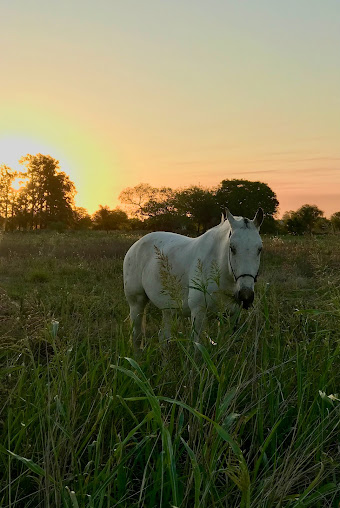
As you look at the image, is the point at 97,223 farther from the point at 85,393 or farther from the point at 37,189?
the point at 85,393

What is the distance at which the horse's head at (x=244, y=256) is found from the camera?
159 inches

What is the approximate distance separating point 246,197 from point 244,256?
60.1 meters

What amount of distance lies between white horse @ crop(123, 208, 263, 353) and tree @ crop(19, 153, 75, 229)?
5637cm

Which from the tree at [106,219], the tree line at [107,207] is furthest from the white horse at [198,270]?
the tree at [106,219]

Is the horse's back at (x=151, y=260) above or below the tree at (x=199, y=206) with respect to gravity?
below

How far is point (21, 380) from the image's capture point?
2.35m

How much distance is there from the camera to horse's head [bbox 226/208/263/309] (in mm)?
4039

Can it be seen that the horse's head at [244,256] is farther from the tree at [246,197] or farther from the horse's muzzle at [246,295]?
the tree at [246,197]

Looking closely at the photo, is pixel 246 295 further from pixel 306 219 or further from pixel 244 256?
pixel 306 219

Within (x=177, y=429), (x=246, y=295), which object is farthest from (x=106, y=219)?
(x=177, y=429)

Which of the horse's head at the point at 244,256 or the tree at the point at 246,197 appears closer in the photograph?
the horse's head at the point at 244,256

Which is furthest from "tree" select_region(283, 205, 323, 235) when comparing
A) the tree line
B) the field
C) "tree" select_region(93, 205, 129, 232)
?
"tree" select_region(93, 205, 129, 232)

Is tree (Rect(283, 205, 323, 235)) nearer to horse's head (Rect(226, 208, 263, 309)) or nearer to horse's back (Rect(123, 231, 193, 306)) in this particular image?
horse's head (Rect(226, 208, 263, 309))

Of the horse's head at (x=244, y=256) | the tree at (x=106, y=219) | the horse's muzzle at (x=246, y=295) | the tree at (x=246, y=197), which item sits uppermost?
the tree at (x=246, y=197)
